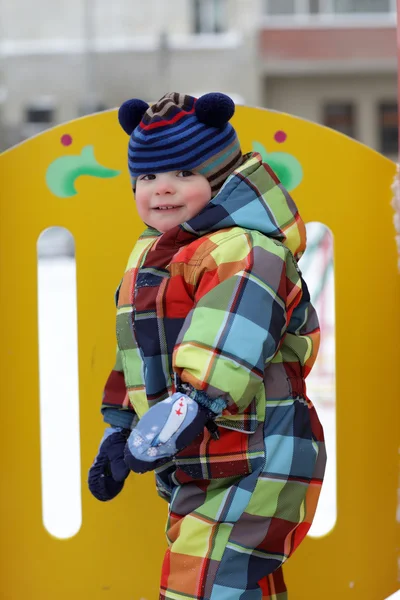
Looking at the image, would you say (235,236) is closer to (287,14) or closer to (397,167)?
(397,167)

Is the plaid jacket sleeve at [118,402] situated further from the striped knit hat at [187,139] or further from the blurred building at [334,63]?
the blurred building at [334,63]

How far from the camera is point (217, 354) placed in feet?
3.81

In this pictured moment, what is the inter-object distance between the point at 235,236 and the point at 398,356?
30.2 inches

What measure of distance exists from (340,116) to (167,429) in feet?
52.2

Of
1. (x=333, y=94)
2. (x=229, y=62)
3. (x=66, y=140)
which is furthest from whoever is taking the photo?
(x=333, y=94)

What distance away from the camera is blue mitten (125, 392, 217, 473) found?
1.14 meters

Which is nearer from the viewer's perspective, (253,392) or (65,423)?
(253,392)

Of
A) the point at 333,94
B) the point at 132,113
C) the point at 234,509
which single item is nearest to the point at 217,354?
the point at 234,509

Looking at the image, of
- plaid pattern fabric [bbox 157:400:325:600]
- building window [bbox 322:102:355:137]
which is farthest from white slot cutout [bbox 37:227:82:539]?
building window [bbox 322:102:355:137]

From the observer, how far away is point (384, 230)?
1835 mm

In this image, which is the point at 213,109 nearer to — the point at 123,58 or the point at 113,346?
the point at 113,346

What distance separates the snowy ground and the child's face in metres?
0.87

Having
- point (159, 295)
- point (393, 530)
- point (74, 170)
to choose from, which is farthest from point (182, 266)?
point (393, 530)

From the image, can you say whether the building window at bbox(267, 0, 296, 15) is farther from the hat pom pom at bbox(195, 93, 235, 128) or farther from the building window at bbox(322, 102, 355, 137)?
the hat pom pom at bbox(195, 93, 235, 128)
